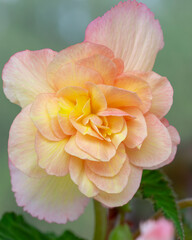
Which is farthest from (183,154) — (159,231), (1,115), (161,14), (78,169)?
(78,169)

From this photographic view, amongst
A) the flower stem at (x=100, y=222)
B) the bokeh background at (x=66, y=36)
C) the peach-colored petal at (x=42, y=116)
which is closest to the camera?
the peach-colored petal at (x=42, y=116)

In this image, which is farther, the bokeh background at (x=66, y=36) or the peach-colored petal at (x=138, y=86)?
the bokeh background at (x=66, y=36)

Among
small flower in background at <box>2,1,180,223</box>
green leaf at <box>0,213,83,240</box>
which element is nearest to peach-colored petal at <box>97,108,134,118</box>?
small flower in background at <box>2,1,180,223</box>

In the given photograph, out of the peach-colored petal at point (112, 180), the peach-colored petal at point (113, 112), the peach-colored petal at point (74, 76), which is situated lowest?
the peach-colored petal at point (112, 180)

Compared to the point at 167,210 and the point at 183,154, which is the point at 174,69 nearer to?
the point at 183,154

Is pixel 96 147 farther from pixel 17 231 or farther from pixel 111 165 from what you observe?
pixel 17 231

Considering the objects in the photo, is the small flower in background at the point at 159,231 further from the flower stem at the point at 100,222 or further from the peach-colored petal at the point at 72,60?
the peach-colored petal at the point at 72,60

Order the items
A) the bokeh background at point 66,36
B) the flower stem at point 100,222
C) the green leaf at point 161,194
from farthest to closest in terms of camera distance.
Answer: the bokeh background at point 66,36
the flower stem at point 100,222
the green leaf at point 161,194

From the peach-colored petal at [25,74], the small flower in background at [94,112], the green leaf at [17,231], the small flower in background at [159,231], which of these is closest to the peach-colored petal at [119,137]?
the small flower in background at [94,112]
